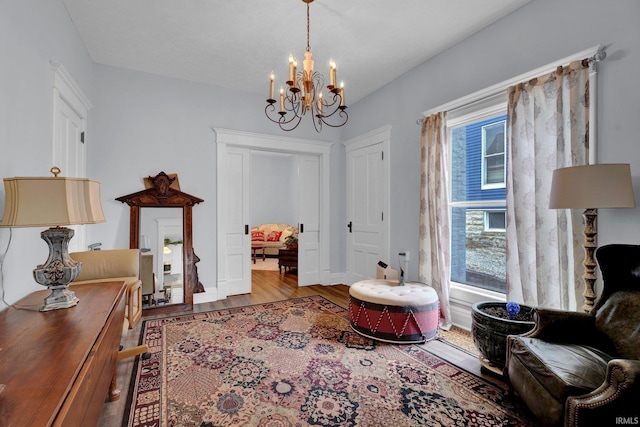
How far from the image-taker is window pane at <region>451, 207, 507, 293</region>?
113 inches

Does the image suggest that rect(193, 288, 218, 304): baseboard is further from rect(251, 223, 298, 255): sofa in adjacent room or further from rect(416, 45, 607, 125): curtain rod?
rect(416, 45, 607, 125): curtain rod

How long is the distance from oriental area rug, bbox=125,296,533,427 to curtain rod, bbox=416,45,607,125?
7.74 feet

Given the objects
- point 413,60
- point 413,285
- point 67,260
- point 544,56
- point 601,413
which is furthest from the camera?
point 413,60

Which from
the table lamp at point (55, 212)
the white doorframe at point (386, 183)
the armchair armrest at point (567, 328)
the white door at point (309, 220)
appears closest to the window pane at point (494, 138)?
the white doorframe at point (386, 183)

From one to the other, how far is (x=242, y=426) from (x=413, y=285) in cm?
207

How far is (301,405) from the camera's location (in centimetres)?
183

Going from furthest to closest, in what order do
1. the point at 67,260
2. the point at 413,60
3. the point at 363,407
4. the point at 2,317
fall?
the point at 413,60 → the point at 363,407 → the point at 67,260 → the point at 2,317

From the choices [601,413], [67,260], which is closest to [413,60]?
[601,413]

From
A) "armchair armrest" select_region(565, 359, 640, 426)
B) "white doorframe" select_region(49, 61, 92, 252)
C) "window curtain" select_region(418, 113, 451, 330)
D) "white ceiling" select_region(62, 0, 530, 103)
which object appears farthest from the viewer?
"window curtain" select_region(418, 113, 451, 330)

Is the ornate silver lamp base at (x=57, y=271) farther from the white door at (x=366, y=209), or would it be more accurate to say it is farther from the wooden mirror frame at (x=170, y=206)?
the white door at (x=366, y=209)

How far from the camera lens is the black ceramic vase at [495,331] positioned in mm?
2043

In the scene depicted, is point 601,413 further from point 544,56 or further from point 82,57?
point 82,57

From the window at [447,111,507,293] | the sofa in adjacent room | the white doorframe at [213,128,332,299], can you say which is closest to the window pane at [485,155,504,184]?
the window at [447,111,507,293]

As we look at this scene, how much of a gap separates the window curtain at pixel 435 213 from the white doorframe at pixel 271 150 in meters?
1.88
